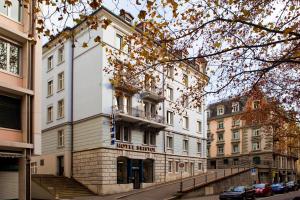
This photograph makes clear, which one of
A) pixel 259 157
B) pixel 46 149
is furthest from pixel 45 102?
pixel 259 157

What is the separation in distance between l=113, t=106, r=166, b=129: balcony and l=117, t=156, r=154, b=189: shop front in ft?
11.3

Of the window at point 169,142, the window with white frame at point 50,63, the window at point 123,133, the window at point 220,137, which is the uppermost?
the window with white frame at point 50,63

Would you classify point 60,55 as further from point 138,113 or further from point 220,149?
point 220,149

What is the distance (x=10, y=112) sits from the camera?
25.6 m

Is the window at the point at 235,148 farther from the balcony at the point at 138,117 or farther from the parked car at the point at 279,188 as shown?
the balcony at the point at 138,117

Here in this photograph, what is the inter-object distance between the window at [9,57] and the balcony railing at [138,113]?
14073 mm

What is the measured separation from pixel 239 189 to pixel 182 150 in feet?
53.3

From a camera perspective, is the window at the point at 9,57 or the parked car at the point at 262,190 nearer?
the window at the point at 9,57

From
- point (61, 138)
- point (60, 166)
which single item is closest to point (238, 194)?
point (60, 166)

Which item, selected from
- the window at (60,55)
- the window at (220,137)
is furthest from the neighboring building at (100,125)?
the window at (220,137)

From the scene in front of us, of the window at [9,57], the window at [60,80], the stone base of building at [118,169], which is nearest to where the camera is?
the window at [9,57]

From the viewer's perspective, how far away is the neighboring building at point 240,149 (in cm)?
7588

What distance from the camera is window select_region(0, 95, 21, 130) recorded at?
25.0m

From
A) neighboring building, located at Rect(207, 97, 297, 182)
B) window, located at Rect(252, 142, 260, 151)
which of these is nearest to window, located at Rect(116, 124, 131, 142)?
neighboring building, located at Rect(207, 97, 297, 182)
